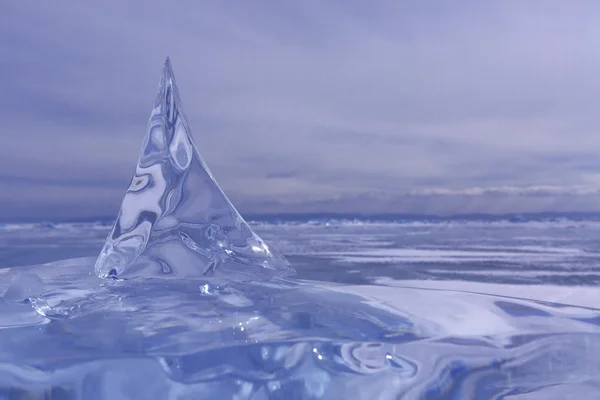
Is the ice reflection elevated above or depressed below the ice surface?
below

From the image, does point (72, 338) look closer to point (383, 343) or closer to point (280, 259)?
point (383, 343)

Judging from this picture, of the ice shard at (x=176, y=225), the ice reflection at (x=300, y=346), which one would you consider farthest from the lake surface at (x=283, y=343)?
the ice shard at (x=176, y=225)

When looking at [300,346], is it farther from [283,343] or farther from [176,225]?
[176,225]

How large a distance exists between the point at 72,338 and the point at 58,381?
197 mm

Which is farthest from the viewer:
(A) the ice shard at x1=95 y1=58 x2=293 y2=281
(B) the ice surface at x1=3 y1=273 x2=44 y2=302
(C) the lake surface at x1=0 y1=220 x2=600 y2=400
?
(A) the ice shard at x1=95 y1=58 x2=293 y2=281

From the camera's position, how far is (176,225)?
2521 mm

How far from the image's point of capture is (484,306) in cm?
209

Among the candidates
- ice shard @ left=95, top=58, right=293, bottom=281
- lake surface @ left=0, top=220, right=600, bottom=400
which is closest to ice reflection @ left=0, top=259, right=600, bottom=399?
lake surface @ left=0, top=220, right=600, bottom=400

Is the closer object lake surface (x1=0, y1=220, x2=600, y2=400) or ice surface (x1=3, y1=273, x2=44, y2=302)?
lake surface (x1=0, y1=220, x2=600, y2=400)

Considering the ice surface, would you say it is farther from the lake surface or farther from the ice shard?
the ice shard

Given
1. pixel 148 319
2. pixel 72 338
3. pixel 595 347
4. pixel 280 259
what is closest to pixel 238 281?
pixel 280 259

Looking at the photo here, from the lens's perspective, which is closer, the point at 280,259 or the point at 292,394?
the point at 292,394

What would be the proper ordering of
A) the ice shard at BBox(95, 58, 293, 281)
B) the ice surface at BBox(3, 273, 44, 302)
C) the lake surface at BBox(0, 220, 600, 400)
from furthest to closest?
the ice shard at BBox(95, 58, 293, 281) < the ice surface at BBox(3, 273, 44, 302) < the lake surface at BBox(0, 220, 600, 400)

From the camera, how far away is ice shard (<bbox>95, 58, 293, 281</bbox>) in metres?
2.45
